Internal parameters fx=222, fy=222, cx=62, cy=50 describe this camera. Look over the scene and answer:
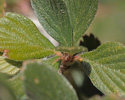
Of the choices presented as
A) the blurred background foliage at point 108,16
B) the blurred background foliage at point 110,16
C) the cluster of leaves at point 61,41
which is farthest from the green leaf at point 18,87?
the blurred background foliage at point 110,16

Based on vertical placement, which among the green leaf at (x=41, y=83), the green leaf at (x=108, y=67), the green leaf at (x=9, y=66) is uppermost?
the green leaf at (x=9, y=66)

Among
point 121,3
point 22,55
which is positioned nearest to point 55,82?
point 22,55

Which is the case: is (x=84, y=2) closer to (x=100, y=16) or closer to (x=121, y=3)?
(x=100, y=16)

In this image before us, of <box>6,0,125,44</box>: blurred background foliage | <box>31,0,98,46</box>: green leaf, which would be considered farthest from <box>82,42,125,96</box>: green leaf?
<box>6,0,125,44</box>: blurred background foliage

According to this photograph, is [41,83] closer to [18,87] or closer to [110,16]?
[18,87]

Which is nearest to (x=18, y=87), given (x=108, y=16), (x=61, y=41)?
(x=61, y=41)

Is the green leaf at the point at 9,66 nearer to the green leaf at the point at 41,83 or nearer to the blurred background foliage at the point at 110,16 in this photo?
the green leaf at the point at 41,83

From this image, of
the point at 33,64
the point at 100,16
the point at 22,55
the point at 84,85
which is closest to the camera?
the point at 33,64
